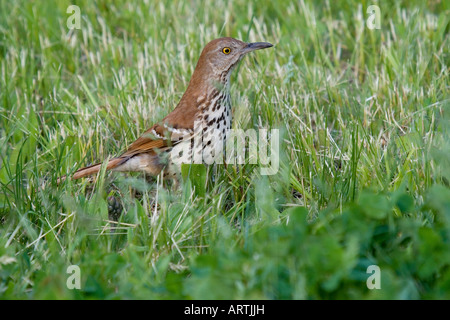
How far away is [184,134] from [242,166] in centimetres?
41

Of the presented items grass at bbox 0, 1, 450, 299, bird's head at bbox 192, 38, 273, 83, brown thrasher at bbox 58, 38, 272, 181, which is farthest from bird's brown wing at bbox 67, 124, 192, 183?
bird's head at bbox 192, 38, 273, 83

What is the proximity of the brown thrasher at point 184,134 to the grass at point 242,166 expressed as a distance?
4.7 inches

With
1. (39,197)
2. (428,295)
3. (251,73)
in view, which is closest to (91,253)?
(39,197)

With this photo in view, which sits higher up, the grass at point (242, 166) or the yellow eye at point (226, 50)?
the yellow eye at point (226, 50)

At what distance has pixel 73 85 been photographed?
19.3 feet

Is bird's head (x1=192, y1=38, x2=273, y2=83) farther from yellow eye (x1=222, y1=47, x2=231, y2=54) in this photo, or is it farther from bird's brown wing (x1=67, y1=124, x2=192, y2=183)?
bird's brown wing (x1=67, y1=124, x2=192, y2=183)

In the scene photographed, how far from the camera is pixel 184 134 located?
4.30 meters

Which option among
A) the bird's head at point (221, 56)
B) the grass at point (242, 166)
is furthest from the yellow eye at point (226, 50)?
the grass at point (242, 166)

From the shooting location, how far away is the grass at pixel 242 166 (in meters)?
2.60

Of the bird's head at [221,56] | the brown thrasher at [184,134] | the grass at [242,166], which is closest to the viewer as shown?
the grass at [242,166]

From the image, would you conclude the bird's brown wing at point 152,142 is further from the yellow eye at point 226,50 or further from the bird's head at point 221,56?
the yellow eye at point 226,50

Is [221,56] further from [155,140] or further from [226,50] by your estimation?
[155,140]

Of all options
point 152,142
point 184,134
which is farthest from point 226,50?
point 152,142

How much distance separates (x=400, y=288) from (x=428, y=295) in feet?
→ 0.45
